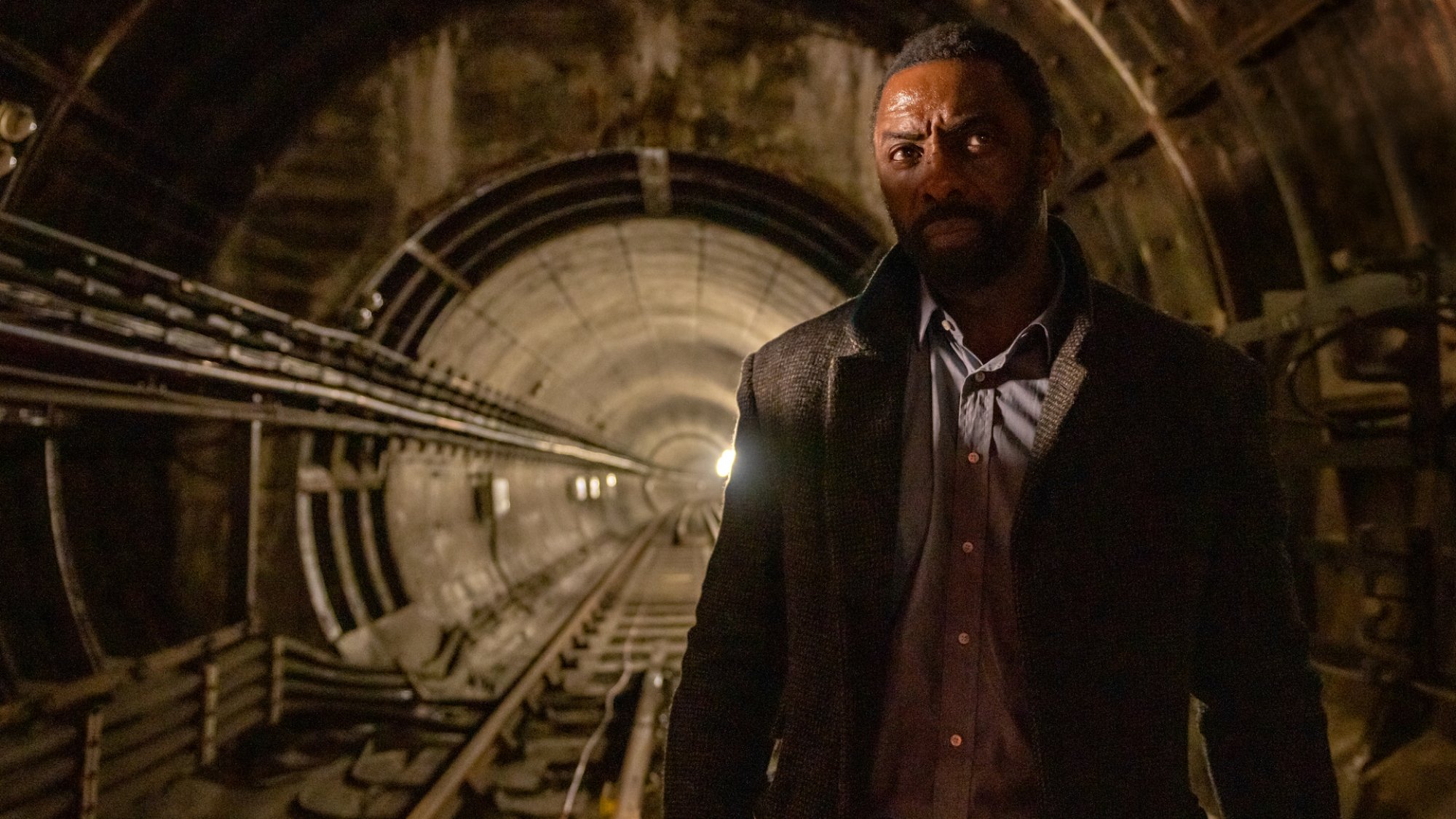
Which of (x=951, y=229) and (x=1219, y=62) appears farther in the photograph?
(x=1219, y=62)

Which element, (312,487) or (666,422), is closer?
(312,487)

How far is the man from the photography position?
151cm

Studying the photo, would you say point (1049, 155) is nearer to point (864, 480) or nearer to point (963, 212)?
point (963, 212)

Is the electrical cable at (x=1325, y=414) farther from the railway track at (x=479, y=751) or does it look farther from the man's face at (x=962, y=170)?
the railway track at (x=479, y=751)

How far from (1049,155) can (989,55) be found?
232 mm

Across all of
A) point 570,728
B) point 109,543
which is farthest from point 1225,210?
point 109,543

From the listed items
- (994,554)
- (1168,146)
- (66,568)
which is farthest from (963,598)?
(66,568)

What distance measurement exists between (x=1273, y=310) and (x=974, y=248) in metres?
3.29

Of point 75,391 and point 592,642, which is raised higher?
point 75,391

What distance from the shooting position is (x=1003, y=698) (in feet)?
4.97

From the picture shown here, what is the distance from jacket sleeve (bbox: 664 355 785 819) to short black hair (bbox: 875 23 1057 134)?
30.7 inches

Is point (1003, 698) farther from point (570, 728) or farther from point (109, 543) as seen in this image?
point (109, 543)

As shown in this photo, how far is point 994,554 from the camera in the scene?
61.8 inches

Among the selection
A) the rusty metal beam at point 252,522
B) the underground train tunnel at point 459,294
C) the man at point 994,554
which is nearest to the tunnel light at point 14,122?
the underground train tunnel at point 459,294
